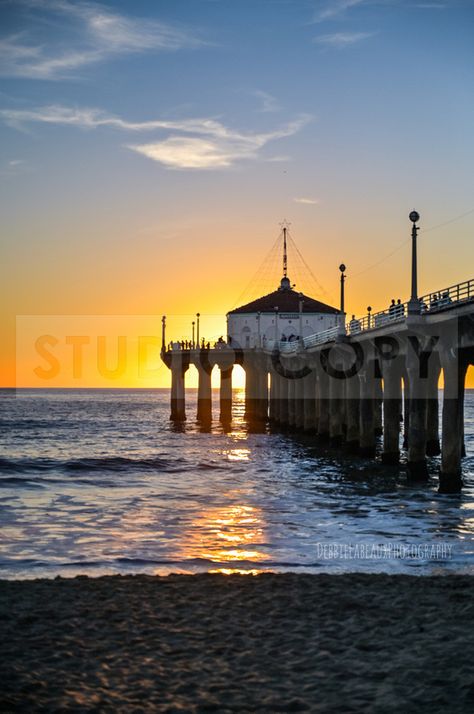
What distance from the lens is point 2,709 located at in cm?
882

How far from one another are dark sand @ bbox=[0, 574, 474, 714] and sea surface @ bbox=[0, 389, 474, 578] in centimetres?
274

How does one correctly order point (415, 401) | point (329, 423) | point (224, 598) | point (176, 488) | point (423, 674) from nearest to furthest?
point (423, 674) < point (224, 598) < point (415, 401) < point (176, 488) < point (329, 423)

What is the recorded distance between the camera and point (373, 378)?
39781mm

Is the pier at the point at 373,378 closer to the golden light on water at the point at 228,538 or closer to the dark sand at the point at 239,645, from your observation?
the golden light on water at the point at 228,538

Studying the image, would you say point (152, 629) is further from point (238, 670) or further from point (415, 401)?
point (415, 401)

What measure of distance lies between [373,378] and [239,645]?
29.8m

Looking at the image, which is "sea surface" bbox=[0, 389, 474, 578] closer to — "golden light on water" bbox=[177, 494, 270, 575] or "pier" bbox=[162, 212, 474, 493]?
"golden light on water" bbox=[177, 494, 270, 575]

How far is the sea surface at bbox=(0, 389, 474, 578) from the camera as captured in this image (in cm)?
1734

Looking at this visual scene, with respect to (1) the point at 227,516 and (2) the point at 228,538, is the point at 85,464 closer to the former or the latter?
(1) the point at 227,516

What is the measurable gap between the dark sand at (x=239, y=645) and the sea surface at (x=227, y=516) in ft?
9.00

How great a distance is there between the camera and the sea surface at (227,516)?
1734cm

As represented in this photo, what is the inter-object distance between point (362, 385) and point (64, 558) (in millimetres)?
24098

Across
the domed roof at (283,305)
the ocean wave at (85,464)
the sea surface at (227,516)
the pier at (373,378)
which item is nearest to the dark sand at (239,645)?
the sea surface at (227,516)

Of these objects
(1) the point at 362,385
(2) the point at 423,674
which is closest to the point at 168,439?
(1) the point at 362,385
